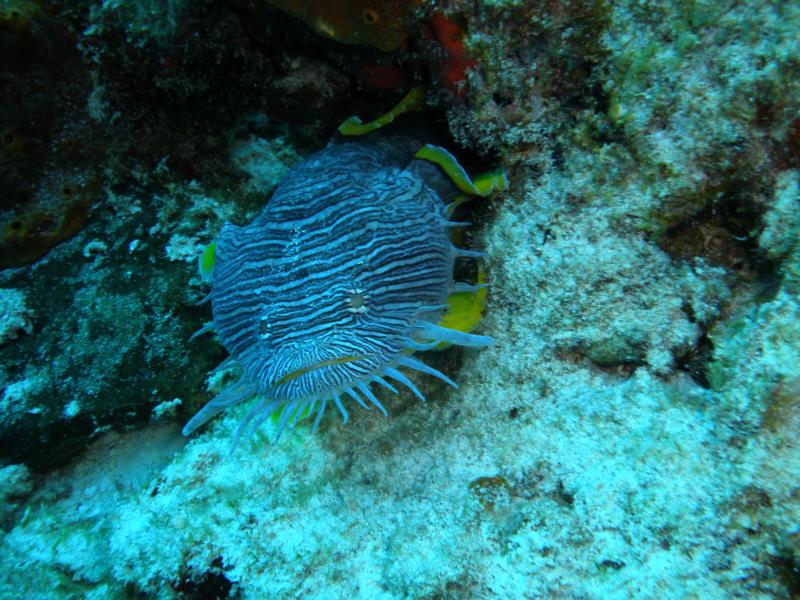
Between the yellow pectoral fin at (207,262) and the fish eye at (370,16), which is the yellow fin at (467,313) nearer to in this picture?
the fish eye at (370,16)

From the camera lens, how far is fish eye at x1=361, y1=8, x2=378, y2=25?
9.64 feet

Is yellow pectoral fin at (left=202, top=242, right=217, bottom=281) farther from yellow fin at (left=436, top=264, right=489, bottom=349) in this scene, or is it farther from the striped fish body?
yellow fin at (left=436, top=264, right=489, bottom=349)

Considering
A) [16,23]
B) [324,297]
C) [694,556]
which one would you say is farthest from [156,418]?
[694,556]

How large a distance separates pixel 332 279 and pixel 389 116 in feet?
5.73

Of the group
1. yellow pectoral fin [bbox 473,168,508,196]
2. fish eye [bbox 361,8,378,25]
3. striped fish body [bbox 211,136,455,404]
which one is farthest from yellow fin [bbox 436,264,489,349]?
fish eye [bbox 361,8,378,25]

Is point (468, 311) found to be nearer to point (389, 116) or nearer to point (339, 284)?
point (339, 284)

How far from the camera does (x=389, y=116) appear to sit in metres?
3.74

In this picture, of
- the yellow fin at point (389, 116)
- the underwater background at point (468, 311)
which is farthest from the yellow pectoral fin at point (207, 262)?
the yellow fin at point (389, 116)

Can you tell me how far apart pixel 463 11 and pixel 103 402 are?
4163 mm

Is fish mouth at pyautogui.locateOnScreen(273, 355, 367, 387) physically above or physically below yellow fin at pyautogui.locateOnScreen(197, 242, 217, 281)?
below

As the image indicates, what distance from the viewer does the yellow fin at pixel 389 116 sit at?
3576 mm

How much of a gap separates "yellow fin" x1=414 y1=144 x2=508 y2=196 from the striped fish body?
0.20 metres

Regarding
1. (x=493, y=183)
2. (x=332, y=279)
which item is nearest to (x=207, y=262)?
(x=332, y=279)

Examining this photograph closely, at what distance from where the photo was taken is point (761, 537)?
193 cm
